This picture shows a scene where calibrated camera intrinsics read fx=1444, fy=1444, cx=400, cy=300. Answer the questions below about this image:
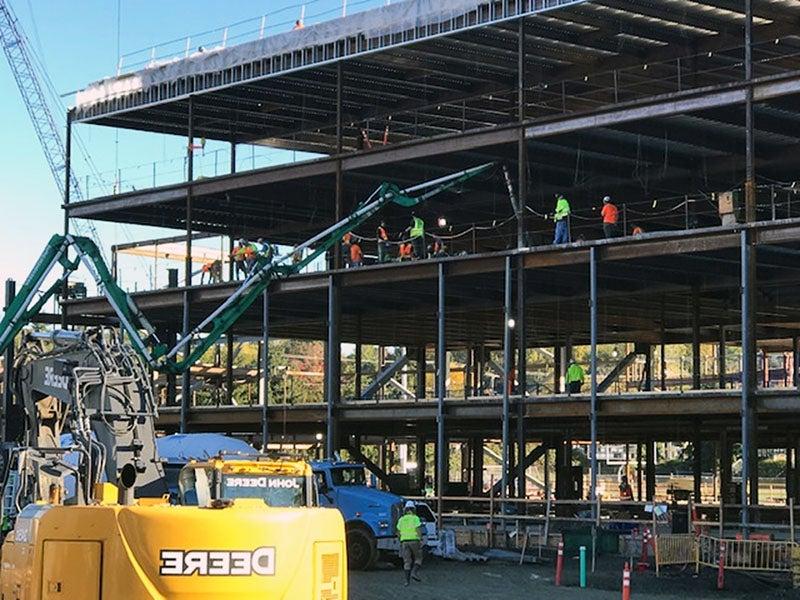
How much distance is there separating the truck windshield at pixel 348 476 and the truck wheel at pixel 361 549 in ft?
3.96

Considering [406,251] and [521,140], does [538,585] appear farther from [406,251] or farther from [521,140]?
[406,251]

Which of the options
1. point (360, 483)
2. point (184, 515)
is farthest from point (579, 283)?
point (184, 515)

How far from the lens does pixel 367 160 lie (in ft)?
148

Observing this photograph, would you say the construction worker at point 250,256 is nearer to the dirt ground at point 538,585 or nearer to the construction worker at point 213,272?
the construction worker at point 213,272

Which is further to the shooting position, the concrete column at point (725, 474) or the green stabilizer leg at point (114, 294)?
the concrete column at point (725, 474)

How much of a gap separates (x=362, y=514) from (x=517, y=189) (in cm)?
1964

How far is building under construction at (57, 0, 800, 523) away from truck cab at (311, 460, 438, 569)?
722cm

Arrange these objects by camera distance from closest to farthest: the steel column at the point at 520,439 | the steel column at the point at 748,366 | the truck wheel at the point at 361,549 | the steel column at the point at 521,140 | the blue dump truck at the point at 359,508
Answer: the blue dump truck at the point at 359,508
the truck wheel at the point at 361,549
the steel column at the point at 748,366
the steel column at the point at 520,439
the steel column at the point at 521,140

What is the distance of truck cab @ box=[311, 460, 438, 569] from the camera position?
31.9 meters

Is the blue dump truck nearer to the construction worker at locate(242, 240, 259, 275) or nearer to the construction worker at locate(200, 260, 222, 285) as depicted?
the construction worker at locate(242, 240, 259, 275)

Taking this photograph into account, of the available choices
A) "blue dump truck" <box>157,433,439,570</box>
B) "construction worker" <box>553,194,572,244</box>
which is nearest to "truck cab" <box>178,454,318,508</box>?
"blue dump truck" <box>157,433,439,570</box>

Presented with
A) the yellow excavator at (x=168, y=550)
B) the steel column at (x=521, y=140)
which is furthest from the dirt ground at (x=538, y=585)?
the yellow excavator at (x=168, y=550)

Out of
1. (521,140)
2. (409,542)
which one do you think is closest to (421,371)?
(521,140)

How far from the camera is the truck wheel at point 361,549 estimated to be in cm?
3206
